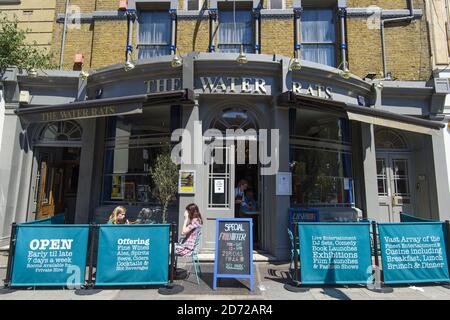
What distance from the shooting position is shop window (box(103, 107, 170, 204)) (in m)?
8.66

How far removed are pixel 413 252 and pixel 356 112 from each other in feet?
11.6

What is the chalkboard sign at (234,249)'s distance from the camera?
553 centimetres

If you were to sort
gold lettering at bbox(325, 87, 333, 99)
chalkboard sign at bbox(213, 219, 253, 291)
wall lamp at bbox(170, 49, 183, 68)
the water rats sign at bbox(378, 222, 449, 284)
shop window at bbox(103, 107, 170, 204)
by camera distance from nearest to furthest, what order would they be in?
1. chalkboard sign at bbox(213, 219, 253, 291)
2. the water rats sign at bbox(378, 222, 449, 284)
3. wall lamp at bbox(170, 49, 183, 68)
4. gold lettering at bbox(325, 87, 333, 99)
5. shop window at bbox(103, 107, 170, 204)

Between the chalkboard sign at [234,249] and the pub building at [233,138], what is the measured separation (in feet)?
7.05

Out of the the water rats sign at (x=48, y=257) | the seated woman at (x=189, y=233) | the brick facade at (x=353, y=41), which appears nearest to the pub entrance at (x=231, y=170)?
the seated woman at (x=189, y=233)

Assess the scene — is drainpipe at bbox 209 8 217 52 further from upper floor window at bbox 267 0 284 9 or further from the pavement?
the pavement

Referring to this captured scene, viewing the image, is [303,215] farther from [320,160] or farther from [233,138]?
[233,138]

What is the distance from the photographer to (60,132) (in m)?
9.91

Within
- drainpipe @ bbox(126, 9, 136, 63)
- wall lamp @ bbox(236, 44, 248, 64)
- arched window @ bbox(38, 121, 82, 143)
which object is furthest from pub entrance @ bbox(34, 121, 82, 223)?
wall lamp @ bbox(236, 44, 248, 64)

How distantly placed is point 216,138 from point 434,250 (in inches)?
214

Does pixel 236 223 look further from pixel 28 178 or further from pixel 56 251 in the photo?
pixel 28 178

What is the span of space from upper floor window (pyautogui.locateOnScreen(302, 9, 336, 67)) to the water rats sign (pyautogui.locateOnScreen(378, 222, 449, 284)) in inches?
254

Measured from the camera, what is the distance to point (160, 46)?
10.5m

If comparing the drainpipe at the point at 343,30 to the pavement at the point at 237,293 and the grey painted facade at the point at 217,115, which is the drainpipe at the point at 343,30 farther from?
the pavement at the point at 237,293
